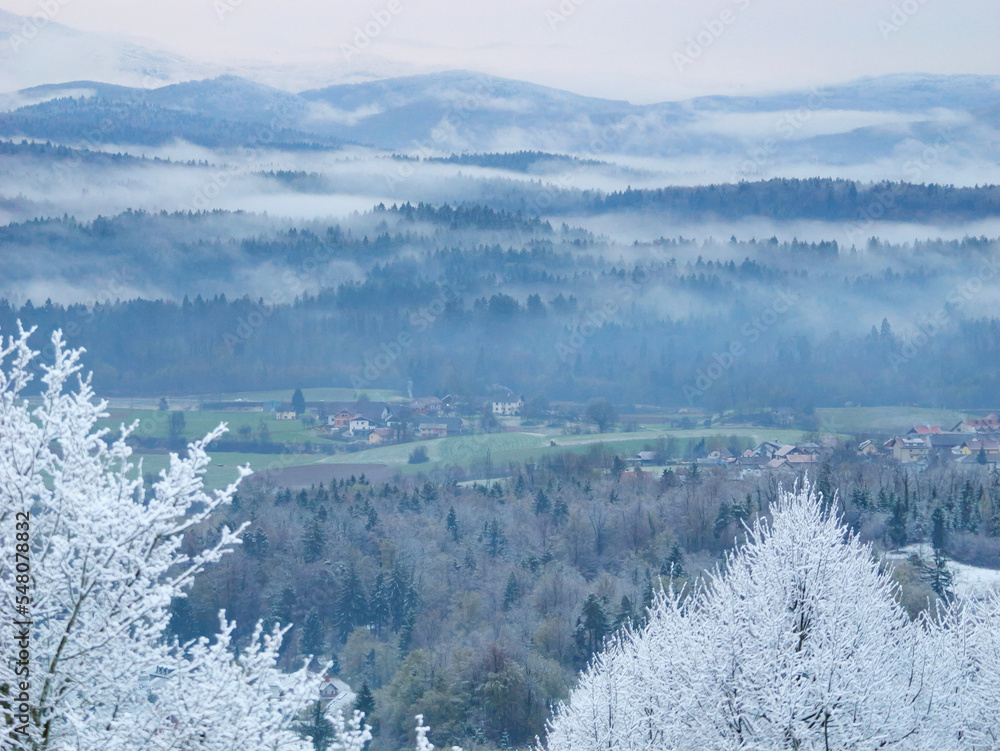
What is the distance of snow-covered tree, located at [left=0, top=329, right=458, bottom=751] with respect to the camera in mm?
8562

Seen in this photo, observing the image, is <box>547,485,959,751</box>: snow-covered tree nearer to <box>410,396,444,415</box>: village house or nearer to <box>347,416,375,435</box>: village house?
<box>347,416,375,435</box>: village house

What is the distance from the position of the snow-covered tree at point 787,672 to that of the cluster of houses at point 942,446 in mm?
103450

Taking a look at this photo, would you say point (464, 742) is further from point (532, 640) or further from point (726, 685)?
point (726, 685)

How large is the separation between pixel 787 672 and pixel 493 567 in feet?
200

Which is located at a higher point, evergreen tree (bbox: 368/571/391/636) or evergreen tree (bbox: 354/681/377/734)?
evergreen tree (bbox: 354/681/377/734)

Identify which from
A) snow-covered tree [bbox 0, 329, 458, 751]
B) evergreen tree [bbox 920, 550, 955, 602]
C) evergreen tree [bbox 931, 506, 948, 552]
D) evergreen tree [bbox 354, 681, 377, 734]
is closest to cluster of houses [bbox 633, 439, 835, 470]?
evergreen tree [bbox 931, 506, 948, 552]

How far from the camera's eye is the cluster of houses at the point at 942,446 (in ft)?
402

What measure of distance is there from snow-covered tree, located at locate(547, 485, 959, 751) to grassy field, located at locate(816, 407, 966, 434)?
452 feet

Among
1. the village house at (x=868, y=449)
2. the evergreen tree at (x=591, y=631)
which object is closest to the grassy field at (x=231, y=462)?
the evergreen tree at (x=591, y=631)

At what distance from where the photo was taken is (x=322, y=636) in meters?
64.4

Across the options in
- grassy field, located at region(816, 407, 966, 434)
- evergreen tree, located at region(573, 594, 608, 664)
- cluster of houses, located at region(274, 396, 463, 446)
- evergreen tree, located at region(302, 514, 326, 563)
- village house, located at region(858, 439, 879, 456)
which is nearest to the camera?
evergreen tree, located at region(573, 594, 608, 664)

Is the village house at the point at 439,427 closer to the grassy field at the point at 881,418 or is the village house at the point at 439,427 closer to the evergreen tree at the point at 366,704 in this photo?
the grassy field at the point at 881,418

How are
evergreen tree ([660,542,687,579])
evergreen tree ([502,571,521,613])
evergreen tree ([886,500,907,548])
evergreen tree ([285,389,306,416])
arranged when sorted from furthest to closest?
evergreen tree ([285,389,306,416]), evergreen tree ([886,500,907,548]), evergreen tree ([502,571,521,613]), evergreen tree ([660,542,687,579])

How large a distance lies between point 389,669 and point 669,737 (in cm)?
4164
